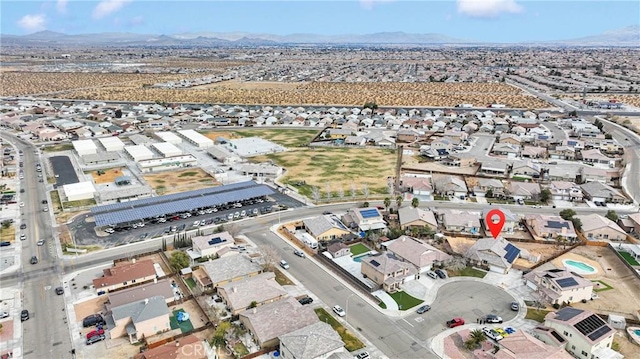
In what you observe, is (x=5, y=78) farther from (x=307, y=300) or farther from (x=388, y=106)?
(x=307, y=300)

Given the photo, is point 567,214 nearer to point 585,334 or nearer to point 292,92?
point 585,334

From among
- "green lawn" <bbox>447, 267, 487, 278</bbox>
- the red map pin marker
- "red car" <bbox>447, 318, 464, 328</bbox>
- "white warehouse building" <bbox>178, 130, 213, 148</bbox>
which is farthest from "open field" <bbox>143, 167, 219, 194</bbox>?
"red car" <bbox>447, 318, 464, 328</bbox>

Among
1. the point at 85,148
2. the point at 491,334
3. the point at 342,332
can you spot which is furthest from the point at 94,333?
the point at 85,148

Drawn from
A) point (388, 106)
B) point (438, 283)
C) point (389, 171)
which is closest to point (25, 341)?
point (438, 283)

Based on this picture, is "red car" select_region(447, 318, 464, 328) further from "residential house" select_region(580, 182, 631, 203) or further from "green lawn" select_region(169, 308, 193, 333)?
"residential house" select_region(580, 182, 631, 203)

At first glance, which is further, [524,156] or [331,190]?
[524,156]

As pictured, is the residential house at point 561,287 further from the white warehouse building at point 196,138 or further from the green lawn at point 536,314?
the white warehouse building at point 196,138

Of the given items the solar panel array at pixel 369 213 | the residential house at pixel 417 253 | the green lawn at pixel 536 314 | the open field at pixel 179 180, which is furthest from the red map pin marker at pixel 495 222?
the open field at pixel 179 180
